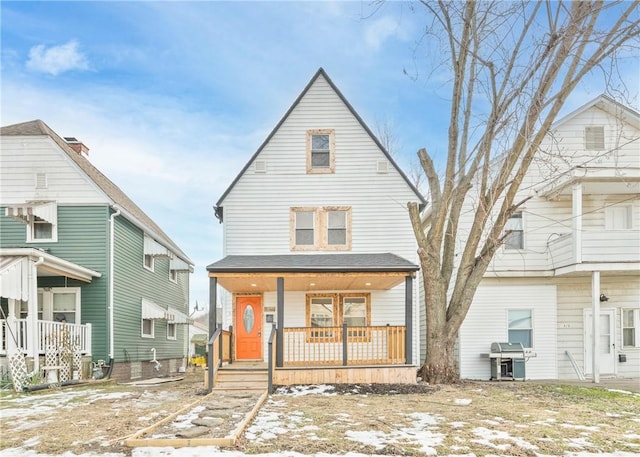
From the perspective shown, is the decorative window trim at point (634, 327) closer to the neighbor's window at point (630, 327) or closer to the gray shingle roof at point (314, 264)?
the neighbor's window at point (630, 327)

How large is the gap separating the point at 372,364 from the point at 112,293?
789 centimetres

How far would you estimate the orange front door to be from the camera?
1527cm

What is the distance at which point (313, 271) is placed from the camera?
41.1ft

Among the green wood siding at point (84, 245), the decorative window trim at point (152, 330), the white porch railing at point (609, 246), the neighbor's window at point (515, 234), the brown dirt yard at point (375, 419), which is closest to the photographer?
the brown dirt yard at point (375, 419)

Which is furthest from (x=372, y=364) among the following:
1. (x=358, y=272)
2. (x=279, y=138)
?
(x=279, y=138)

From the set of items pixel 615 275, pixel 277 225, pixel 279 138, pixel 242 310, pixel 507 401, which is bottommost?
pixel 507 401

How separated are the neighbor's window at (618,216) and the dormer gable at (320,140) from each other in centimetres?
596

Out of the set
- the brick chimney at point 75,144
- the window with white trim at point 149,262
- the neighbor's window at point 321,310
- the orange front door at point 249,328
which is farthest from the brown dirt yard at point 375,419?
the brick chimney at point 75,144

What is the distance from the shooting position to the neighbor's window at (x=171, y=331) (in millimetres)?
22000

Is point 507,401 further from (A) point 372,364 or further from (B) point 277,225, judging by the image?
(B) point 277,225

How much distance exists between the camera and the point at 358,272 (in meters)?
12.5

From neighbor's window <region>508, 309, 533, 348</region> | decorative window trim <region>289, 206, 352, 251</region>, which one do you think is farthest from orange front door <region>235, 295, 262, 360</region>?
neighbor's window <region>508, 309, 533, 348</region>

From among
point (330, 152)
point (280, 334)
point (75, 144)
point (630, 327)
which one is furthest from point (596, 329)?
point (75, 144)

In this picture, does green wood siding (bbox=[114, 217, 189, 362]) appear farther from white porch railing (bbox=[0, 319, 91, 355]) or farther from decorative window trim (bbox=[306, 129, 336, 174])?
decorative window trim (bbox=[306, 129, 336, 174])
